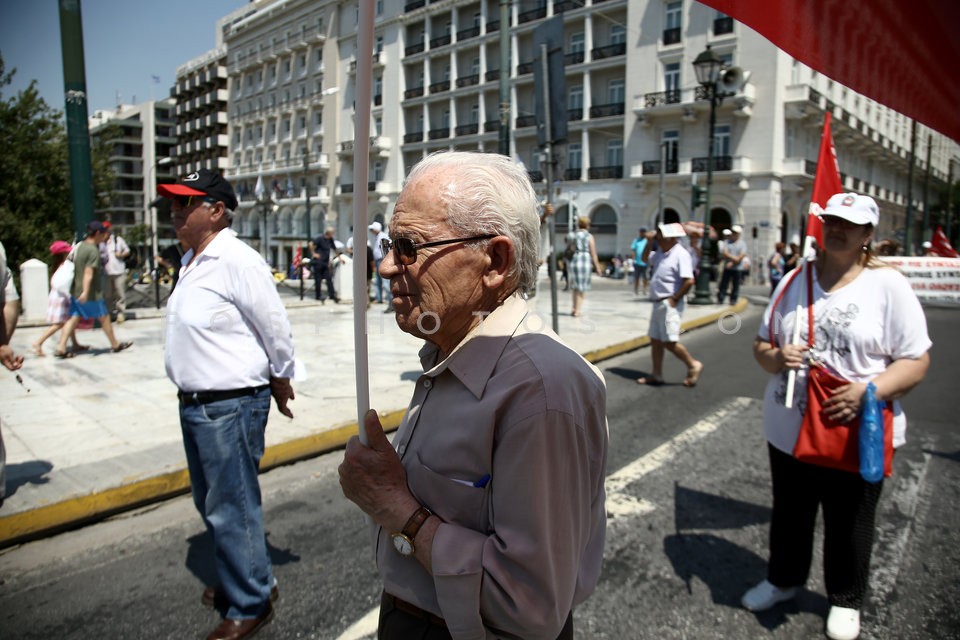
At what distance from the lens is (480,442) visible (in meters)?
1.22

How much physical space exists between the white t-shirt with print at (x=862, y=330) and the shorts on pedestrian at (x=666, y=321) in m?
4.57

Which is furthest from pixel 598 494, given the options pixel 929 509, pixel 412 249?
pixel 929 509

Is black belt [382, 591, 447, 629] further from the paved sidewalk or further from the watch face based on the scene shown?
the paved sidewalk

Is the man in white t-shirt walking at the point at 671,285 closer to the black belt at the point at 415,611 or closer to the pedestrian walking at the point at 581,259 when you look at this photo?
the pedestrian walking at the point at 581,259

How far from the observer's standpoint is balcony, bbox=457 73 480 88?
30.7 ft

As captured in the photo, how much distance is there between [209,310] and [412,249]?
1.62 m

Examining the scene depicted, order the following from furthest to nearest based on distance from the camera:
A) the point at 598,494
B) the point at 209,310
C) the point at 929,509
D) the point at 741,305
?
the point at 741,305
the point at 929,509
the point at 209,310
the point at 598,494

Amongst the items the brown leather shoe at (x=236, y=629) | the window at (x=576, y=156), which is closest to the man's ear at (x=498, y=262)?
the brown leather shoe at (x=236, y=629)

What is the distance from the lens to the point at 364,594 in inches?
118

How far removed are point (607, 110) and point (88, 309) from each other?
103 feet

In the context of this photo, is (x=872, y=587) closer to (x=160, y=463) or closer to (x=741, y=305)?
(x=160, y=463)

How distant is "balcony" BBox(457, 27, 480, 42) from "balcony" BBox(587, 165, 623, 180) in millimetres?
28728

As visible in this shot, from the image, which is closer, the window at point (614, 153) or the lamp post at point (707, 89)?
the lamp post at point (707, 89)

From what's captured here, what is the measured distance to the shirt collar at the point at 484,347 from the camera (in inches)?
50.1
